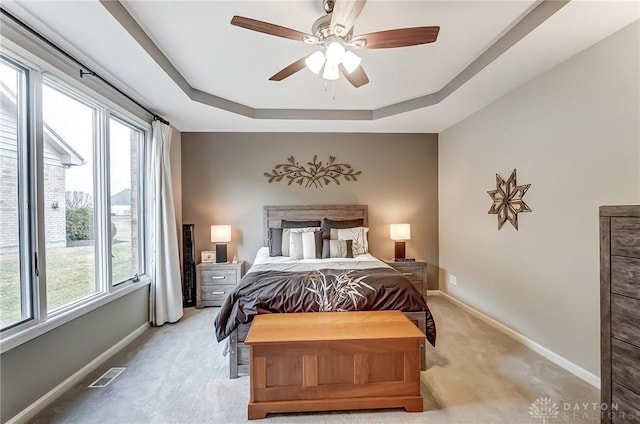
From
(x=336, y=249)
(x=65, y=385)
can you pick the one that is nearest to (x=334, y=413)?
(x=65, y=385)

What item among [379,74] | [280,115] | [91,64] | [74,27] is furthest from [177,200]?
[379,74]

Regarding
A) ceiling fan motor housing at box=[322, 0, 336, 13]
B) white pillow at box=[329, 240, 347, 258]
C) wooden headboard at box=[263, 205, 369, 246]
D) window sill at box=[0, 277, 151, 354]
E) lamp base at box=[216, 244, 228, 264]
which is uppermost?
ceiling fan motor housing at box=[322, 0, 336, 13]

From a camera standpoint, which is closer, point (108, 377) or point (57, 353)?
point (57, 353)

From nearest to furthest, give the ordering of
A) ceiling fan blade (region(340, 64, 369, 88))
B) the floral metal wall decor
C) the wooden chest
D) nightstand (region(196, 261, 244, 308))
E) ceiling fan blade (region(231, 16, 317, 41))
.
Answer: ceiling fan blade (region(231, 16, 317, 41)), the wooden chest, ceiling fan blade (region(340, 64, 369, 88)), the floral metal wall decor, nightstand (region(196, 261, 244, 308))

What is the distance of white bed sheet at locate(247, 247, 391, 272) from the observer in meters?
3.31

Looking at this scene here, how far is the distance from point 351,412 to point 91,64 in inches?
128

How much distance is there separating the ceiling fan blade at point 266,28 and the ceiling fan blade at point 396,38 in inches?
12.2

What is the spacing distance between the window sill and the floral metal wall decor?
13.1 feet

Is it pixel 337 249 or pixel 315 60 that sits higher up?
pixel 315 60

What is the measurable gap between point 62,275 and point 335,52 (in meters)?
2.62

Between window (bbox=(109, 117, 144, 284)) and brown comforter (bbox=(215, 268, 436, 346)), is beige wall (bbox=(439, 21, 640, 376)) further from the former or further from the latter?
window (bbox=(109, 117, 144, 284))

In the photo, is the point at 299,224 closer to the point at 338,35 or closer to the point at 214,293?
the point at 214,293

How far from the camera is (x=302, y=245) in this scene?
13.1 feet

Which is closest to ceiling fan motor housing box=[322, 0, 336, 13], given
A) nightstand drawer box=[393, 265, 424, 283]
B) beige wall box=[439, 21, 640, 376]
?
beige wall box=[439, 21, 640, 376]
